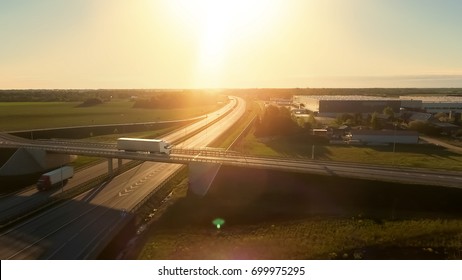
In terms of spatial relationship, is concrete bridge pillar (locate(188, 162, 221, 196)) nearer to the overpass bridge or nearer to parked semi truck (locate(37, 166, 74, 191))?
the overpass bridge

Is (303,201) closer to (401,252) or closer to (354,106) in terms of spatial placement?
(401,252)

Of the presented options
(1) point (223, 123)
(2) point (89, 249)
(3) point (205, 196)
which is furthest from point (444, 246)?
(1) point (223, 123)

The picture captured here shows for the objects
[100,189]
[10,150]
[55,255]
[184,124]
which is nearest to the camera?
[55,255]

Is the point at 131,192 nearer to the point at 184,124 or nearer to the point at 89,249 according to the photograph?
the point at 89,249

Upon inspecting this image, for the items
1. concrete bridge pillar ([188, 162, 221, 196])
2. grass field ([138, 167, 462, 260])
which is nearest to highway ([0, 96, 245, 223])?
concrete bridge pillar ([188, 162, 221, 196])

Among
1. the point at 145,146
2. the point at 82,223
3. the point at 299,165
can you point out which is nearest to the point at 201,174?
the point at 145,146

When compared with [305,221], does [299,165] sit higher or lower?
higher

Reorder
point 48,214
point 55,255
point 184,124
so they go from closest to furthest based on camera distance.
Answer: point 55,255 < point 48,214 < point 184,124
